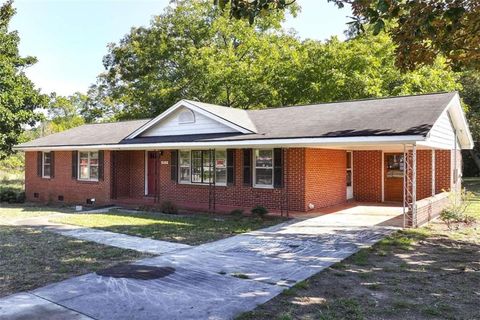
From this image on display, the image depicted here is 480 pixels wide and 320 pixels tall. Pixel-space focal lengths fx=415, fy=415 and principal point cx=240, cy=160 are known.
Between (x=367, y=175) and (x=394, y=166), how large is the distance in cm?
118

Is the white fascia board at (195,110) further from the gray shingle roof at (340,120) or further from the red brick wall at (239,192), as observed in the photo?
the red brick wall at (239,192)

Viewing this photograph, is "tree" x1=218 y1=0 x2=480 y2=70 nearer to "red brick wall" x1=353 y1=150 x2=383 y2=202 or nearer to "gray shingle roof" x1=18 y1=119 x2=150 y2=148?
"red brick wall" x1=353 y1=150 x2=383 y2=202

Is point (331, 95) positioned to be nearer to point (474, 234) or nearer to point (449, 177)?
point (449, 177)

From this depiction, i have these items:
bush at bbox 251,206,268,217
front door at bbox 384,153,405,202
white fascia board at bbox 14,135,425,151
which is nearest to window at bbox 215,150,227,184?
white fascia board at bbox 14,135,425,151

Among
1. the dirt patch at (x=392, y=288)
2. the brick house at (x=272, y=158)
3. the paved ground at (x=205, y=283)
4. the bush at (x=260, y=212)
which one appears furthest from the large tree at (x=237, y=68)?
the dirt patch at (x=392, y=288)

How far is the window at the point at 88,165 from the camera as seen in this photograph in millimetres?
19672

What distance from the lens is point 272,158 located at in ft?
48.7

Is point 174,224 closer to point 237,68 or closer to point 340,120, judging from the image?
point 340,120

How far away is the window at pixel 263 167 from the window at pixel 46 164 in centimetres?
1224

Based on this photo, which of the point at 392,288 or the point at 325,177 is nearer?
the point at 392,288

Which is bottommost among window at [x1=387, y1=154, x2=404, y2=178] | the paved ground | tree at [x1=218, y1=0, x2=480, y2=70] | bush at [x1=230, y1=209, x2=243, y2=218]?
Result: the paved ground

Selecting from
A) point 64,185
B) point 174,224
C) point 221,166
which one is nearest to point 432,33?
point 174,224

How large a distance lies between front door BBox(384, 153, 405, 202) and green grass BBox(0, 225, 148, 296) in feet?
41.8

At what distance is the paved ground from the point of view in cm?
524
